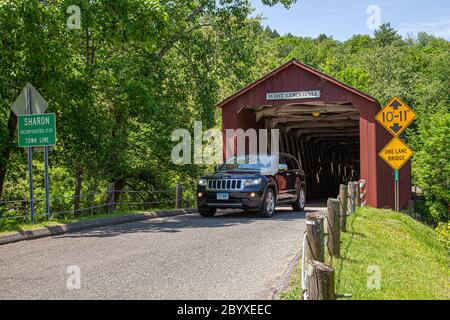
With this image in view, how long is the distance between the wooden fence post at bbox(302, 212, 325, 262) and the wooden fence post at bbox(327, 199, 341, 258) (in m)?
1.74

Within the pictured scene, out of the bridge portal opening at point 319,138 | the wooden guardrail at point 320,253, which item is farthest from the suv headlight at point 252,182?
the bridge portal opening at point 319,138

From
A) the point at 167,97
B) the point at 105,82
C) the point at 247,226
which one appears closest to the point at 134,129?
the point at 167,97

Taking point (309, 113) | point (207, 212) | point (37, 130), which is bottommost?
point (207, 212)

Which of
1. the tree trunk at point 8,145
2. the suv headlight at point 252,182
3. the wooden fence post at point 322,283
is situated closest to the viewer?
the wooden fence post at point 322,283

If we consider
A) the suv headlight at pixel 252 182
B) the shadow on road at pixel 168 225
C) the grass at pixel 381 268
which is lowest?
the grass at pixel 381 268

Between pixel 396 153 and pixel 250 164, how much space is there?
14.1 feet

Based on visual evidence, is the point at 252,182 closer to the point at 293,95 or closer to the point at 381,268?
the point at 381,268

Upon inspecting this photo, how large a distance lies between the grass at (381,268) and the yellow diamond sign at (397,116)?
3.50 m

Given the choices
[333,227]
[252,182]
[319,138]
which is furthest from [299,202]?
[319,138]

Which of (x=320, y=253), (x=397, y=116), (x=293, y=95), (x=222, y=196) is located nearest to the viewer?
(x=320, y=253)

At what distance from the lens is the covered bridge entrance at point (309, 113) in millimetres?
17750

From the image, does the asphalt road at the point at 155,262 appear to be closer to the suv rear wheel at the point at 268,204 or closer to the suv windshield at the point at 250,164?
the suv rear wheel at the point at 268,204

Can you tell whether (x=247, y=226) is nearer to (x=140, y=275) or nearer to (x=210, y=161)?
(x=140, y=275)

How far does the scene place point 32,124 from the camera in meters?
11.9
